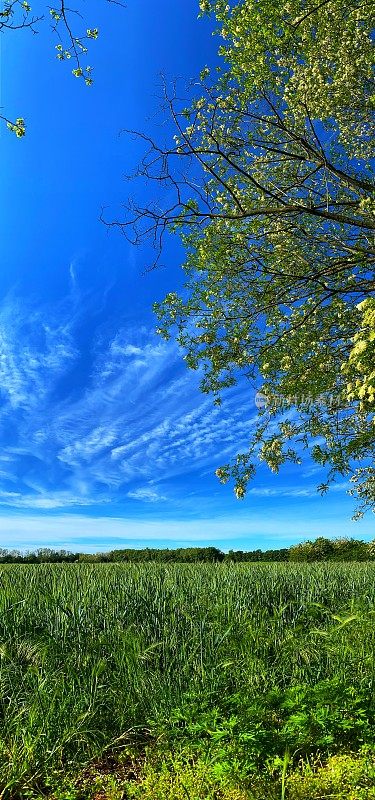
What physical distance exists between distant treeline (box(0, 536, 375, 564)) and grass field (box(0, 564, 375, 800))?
2285 cm

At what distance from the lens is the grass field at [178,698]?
4.04 m

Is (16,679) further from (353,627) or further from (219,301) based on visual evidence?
(219,301)

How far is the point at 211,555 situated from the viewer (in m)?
30.3

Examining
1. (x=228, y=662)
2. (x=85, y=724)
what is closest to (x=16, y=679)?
(x=85, y=724)

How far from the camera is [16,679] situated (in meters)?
5.50

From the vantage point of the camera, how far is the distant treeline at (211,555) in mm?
29812

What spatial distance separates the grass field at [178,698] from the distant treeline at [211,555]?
22.8 meters

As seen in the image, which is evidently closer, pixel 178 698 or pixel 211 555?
pixel 178 698

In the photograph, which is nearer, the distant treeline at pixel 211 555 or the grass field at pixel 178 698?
the grass field at pixel 178 698

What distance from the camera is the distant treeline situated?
2981 centimetres

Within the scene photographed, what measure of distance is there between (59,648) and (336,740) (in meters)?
2.97

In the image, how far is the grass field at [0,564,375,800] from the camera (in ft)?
13.3

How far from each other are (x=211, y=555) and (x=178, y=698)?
25.7m

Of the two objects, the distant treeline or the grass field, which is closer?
the grass field
